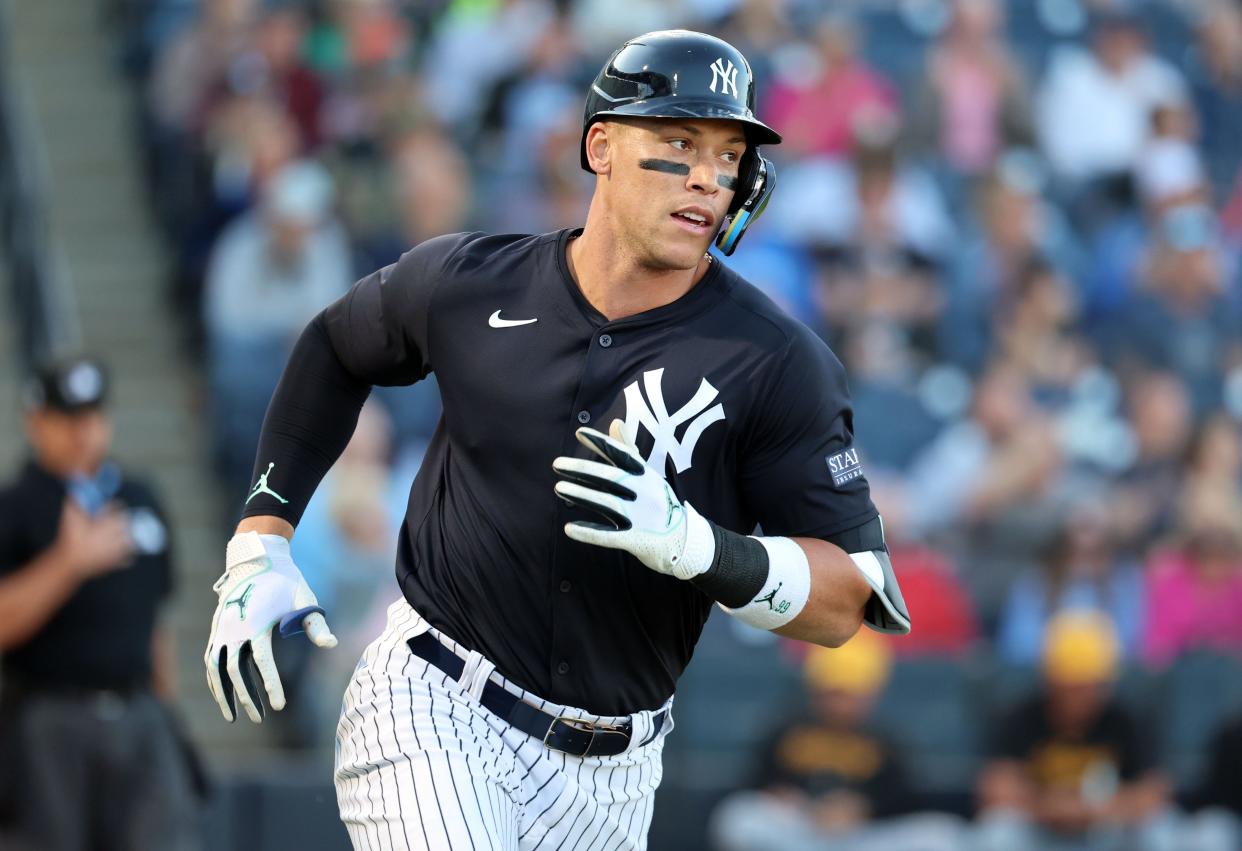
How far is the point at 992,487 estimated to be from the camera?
29.9 ft

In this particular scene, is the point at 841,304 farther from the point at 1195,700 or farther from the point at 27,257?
the point at 27,257

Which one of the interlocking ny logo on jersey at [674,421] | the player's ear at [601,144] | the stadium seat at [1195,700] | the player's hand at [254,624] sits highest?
the player's ear at [601,144]

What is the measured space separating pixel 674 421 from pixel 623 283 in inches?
12.9

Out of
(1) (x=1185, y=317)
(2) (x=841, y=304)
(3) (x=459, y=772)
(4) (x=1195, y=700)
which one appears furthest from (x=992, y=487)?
(3) (x=459, y=772)

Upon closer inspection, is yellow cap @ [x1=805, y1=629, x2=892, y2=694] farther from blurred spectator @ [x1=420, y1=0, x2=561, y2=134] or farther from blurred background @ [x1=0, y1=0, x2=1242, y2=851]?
blurred spectator @ [x1=420, y1=0, x2=561, y2=134]

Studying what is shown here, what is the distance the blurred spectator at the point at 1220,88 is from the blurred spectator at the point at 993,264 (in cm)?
171

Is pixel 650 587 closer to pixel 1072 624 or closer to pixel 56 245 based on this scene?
pixel 1072 624

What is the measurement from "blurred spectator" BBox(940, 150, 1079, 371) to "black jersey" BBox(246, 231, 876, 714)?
20.4ft

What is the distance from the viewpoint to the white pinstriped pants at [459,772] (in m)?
3.64

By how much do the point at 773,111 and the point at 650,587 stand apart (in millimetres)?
7172

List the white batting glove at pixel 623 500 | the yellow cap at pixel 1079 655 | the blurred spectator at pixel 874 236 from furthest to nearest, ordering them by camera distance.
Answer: the blurred spectator at pixel 874 236 → the yellow cap at pixel 1079 655 → the white batting glove at pixel 623 500

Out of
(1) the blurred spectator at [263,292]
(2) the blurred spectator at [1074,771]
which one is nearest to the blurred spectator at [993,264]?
(2) the blurred spectator at [1074,771]

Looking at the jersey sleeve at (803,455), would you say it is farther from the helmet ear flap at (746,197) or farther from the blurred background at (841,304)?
the blurred background at (841,304)

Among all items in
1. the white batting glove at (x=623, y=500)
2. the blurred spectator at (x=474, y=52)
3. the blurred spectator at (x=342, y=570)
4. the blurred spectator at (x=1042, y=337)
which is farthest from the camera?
the blurred spectator at (x=474, y=52)
